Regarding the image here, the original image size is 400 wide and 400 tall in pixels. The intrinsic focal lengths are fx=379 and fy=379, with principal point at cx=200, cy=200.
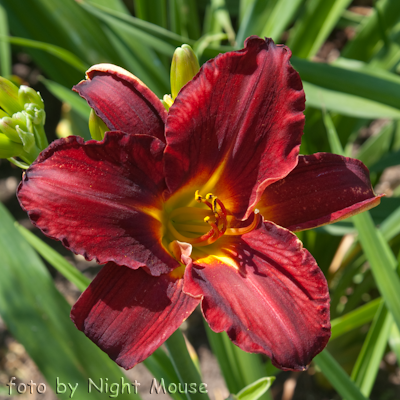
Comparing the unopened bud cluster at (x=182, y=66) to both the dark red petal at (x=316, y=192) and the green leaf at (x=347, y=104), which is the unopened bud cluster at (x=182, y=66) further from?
the green leaf at (x=347, y=104)

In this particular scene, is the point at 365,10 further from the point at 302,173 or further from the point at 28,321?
the point at 28,321

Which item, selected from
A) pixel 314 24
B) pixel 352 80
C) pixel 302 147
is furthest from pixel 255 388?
pixel 314 24

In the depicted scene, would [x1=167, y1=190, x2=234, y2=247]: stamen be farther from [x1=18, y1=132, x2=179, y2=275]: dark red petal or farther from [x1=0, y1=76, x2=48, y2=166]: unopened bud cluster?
[x1=0, y1=76, x2=48, y2=166]: unopened bud cluster

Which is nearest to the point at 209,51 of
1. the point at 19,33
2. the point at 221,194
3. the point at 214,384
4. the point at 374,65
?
the point at 221,194

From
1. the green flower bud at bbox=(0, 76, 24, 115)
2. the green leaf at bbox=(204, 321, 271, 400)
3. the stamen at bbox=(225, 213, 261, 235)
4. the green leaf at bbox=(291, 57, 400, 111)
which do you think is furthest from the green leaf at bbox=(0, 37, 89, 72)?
the green leaf at bbox=(204, 321, 271, 400)

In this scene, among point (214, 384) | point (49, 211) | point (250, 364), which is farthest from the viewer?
point (214, 384)

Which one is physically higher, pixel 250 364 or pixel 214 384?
pixel 250 364

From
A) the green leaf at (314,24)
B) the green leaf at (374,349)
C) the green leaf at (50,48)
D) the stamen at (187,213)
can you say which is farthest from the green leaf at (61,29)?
the green leaf at (374,349)
